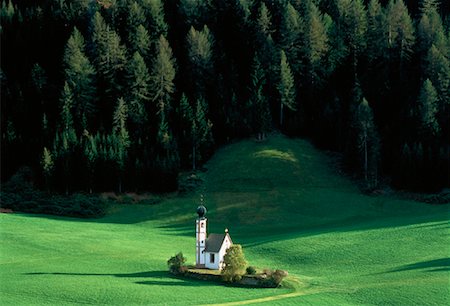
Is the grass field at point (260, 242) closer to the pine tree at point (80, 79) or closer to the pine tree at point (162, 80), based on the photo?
the pine tree at point (162, 80)

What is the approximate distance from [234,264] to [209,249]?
6383 millimetres

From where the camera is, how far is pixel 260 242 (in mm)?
80125

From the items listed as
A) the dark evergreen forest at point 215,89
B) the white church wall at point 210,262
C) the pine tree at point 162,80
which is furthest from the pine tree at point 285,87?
the white church wall at point 210,262

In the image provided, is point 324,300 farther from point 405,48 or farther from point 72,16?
point 72,16

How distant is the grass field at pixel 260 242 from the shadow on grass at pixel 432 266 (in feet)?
Answer: 0.31

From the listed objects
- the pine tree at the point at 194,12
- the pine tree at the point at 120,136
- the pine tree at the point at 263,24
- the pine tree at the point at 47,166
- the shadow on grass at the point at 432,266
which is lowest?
the shadow on grass at the point at 432,266

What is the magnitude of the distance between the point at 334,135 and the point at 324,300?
67.3 m

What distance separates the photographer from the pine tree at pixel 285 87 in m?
122

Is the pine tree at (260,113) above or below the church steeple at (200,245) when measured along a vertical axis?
above

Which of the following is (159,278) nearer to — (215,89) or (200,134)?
(200,134)

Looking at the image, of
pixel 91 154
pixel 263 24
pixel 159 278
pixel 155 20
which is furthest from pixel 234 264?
pixel 155 20

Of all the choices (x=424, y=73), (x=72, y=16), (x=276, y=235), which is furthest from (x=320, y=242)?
(x=72, y=16)

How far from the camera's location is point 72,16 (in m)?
142

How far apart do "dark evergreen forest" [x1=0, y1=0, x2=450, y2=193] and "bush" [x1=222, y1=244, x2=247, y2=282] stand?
4894 cm
